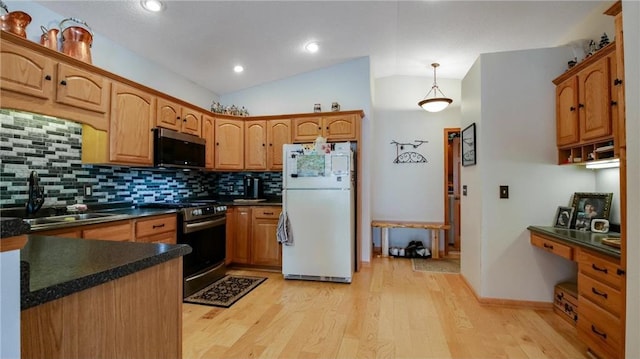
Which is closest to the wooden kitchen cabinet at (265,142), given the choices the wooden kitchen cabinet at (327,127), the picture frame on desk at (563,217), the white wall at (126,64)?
the wooden kitchen cabinet at (327,127)

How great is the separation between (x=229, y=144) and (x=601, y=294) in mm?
3912

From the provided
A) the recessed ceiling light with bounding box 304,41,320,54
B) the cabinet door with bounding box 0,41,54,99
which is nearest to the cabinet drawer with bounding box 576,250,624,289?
the recessed ceiling light with bounding box 304,41,320,54

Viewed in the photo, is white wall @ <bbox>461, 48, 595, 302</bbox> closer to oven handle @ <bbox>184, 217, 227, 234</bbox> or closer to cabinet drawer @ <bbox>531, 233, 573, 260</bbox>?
cabinet drawer @ <bbox>531, 233, 573, 260</bbox>

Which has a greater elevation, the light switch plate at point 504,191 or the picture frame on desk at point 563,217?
the light switch plate at point 504,191

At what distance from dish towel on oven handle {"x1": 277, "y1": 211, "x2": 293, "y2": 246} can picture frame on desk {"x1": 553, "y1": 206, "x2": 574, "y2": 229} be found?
2558mm

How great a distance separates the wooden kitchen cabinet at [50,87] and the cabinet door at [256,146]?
1.80m

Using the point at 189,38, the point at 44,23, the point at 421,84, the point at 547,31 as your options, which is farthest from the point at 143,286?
the point at 421,84

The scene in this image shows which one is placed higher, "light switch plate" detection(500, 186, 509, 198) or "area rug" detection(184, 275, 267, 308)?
"light switch plate" detection(500, 186, 509, 198)

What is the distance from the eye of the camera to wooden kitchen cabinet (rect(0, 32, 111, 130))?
1.93 m

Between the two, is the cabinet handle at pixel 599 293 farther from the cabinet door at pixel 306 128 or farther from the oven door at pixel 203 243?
the oven door at pixel 203 243

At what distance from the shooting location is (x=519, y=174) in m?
2.72

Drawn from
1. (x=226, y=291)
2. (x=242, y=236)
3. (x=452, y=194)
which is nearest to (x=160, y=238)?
(x=226, y=291)

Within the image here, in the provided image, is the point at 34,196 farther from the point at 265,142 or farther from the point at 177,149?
the point at 265,142

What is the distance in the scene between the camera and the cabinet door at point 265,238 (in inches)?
149
